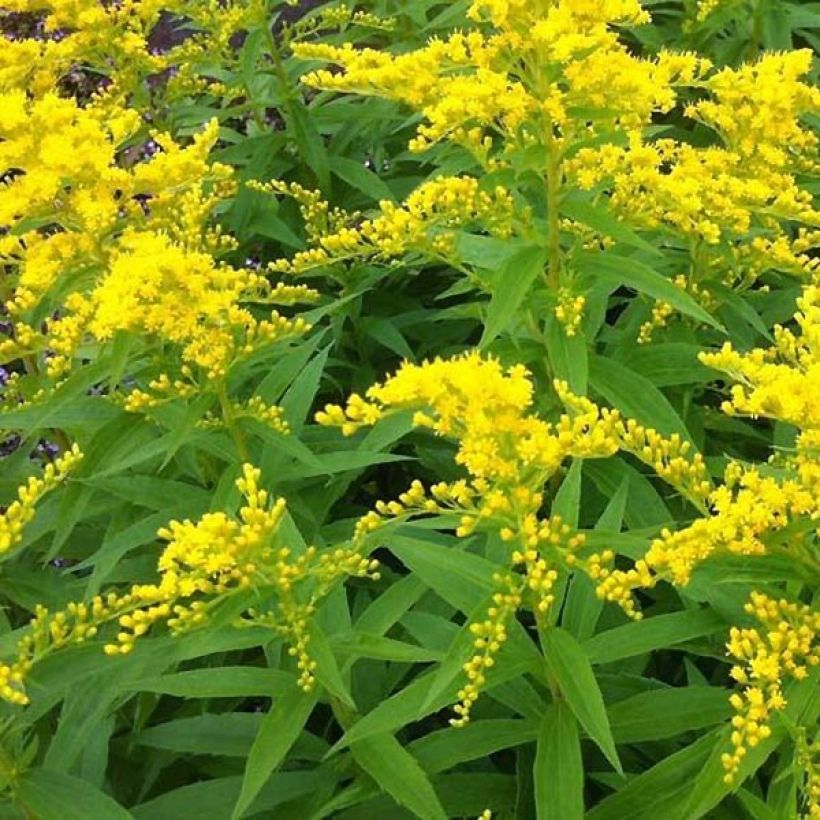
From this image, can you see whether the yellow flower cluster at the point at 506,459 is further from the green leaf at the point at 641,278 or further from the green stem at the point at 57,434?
the green stem at the point at 57,434

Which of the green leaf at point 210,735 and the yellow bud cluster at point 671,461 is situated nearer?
the yellow bud cluster at point 671,461

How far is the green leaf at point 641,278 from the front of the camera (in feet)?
9.24

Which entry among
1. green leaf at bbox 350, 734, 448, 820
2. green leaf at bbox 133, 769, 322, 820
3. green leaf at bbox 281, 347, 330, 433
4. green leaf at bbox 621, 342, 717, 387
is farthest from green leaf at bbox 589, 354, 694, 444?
green leaf at bbox 133, 769, 322, 820

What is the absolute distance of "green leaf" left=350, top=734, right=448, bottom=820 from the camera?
7.80 ft

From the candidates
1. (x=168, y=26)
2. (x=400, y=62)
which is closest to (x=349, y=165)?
Answer: (x=400, y=62)

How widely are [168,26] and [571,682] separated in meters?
9.06

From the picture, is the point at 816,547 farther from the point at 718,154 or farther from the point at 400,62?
the point at 400,62

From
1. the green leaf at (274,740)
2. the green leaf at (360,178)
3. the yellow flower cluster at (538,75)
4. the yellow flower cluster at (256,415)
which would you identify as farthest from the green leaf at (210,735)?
the green leaf at (360,178)

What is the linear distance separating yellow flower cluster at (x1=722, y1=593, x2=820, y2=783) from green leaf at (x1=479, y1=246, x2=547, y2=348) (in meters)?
0.96

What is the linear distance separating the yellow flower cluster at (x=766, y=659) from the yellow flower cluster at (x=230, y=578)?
0.83 m

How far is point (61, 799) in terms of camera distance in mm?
2648

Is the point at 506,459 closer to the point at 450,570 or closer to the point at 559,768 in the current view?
the point at 450,570

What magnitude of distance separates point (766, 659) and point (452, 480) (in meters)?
1.77

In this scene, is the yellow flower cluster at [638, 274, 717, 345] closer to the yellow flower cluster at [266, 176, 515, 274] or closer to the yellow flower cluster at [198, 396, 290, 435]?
the yellow flower cluster at [266, 176, 515, 274]
